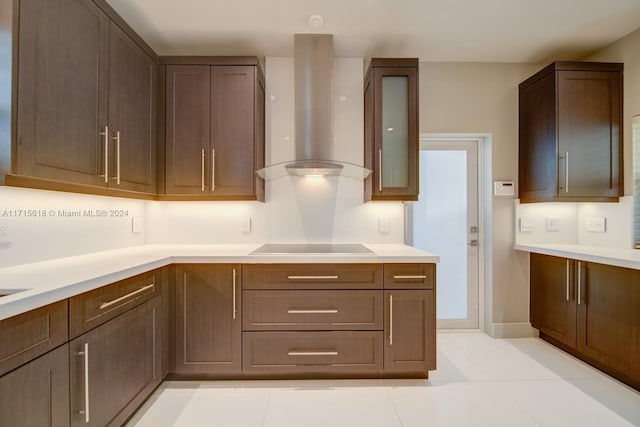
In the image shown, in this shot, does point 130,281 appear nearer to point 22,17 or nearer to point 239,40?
point 22,17

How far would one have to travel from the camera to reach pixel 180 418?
1838 millimetres

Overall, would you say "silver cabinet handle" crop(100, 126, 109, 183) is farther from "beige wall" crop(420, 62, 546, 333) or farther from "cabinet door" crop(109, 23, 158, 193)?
"beige wall" crop(420, 62, 546, 333)

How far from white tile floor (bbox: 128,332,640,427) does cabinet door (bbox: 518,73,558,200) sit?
4.59 ft

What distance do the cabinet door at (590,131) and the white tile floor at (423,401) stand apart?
1452 mm

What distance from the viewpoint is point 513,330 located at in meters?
3.04

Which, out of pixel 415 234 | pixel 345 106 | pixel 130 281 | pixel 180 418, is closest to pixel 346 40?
pixel 345 106

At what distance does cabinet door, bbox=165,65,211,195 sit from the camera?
2477mm

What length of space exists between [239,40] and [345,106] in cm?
101

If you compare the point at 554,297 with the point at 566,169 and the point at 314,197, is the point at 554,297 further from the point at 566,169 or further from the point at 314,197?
the point at 314,197

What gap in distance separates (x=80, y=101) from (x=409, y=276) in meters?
2.12

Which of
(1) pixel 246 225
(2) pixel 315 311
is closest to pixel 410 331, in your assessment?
(2) pixel 315 311

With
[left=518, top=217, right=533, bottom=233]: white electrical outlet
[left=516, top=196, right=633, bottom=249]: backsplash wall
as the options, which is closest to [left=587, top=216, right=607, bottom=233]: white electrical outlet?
[left=516, top=196, right=633, bottom=249]: backsplash wall

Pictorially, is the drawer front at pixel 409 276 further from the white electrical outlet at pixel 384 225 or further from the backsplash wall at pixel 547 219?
the backsplash wall at pixel 547 219

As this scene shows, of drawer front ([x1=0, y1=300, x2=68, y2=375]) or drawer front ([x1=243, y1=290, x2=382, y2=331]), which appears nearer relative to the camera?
drawer front ([x1=0, y1=300, x2=68, y2=375])
